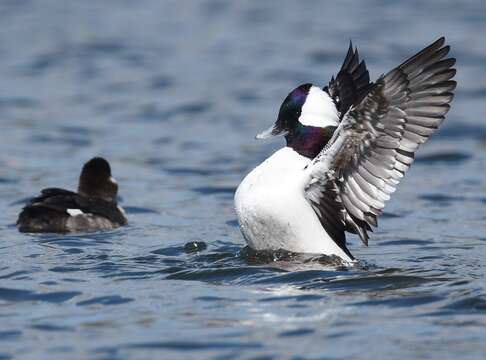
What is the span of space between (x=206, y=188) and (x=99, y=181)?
1496mm

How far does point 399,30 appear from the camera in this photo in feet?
66.2

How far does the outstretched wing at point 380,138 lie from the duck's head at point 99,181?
3.47 m

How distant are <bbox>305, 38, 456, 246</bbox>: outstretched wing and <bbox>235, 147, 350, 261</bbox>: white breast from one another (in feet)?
0.40

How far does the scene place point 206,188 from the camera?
12.3 metres

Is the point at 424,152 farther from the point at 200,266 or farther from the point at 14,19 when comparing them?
the point at 14,19

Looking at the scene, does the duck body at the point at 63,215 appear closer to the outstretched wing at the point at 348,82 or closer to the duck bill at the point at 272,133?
the duck bill at the point at 272,133

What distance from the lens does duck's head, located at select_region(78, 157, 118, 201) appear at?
1109 cm

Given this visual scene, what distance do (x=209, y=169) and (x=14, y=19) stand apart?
9.09 meters

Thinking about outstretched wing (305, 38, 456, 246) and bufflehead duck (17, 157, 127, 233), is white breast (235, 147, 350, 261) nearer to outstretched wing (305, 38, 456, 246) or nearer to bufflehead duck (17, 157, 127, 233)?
outstretched wing (305, 38, 456, 246)

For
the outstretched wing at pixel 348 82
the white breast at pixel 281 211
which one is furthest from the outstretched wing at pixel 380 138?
the outstretched wing at pixel 348 82

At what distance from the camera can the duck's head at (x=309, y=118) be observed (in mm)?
8227

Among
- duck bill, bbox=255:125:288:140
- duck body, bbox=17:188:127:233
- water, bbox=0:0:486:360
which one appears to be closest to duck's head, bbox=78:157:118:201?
water, bbox=0:0:486:360

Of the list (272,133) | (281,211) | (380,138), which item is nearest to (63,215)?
(272,133)

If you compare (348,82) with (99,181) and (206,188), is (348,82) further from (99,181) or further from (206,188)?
(206,188)
